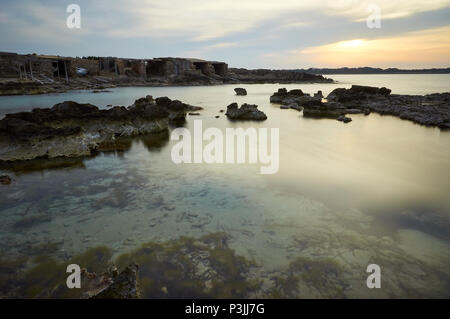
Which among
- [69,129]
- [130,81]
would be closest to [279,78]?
[130,81]

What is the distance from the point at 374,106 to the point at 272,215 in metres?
23.4

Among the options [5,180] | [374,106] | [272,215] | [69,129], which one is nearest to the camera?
[272,215]

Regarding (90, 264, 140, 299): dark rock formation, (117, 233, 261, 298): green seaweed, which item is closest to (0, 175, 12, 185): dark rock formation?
(117, 233, 261, 298): green seaweed

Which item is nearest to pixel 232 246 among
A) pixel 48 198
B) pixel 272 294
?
pixel 272 294

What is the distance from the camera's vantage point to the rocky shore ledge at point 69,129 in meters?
8.86

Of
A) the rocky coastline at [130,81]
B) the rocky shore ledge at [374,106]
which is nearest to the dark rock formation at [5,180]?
the rocky shore ledge at [374,106]

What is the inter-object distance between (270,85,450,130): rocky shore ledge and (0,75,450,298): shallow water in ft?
31.7

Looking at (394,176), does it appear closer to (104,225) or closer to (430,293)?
(430,293)

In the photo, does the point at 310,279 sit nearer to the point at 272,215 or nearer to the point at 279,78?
the point at 272,215

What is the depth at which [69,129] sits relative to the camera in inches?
376

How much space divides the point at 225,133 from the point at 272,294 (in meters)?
11.8

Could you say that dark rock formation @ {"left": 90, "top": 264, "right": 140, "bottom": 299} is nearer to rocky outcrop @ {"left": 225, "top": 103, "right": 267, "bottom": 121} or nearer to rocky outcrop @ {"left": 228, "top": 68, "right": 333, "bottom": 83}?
rocky outcrop @ {"left": 225, "top": 103, "right": 267, "bottom": 121}

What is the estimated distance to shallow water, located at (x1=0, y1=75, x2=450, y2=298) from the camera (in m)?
3.91

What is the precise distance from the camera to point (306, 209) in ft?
19.1
